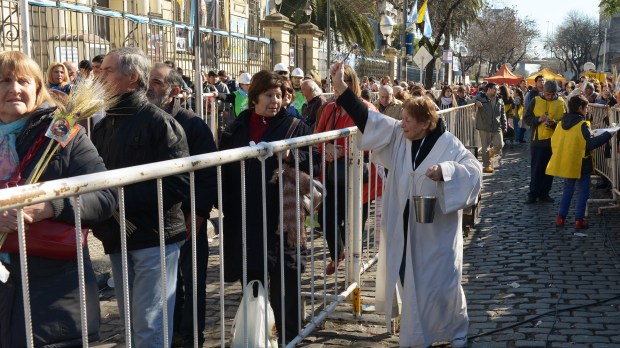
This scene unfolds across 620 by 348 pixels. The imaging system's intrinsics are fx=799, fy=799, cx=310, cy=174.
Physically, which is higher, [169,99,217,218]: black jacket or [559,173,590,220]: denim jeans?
[169,99,217,218]: black jacket

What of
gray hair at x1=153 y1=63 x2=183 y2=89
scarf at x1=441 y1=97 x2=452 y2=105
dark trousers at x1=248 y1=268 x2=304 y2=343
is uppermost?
gray hair at x1=153 y1=63 x2=183 y2=89

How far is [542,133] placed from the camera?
11555 mm

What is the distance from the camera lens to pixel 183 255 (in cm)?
528

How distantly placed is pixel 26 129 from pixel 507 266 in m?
5.65

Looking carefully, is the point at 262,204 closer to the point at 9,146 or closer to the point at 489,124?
the point at 9,146

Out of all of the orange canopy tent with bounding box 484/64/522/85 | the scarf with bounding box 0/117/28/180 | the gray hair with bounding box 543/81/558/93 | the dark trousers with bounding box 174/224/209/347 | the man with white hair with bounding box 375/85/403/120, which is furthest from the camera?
the orange canopy tent with bounding box 484/64/522/85

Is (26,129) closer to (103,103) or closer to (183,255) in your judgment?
(103,103)

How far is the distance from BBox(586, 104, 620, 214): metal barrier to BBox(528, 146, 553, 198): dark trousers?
671mm

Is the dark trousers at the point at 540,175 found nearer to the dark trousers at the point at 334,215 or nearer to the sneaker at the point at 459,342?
the dark trousers at the point at 334,215

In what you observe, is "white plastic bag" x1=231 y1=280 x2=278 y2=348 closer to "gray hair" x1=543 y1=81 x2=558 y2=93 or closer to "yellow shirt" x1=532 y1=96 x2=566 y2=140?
"yellow shirt" x1=532 y1=96 x2=566 y2=140

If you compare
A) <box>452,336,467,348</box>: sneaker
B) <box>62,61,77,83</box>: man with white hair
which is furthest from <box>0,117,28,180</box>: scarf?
<box>62,61,77,83</box>: man with white hair

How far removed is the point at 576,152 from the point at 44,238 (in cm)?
777

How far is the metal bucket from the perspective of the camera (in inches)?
190

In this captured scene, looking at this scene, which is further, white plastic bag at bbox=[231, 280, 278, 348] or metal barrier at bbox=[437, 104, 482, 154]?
metal barrier at bbox=[437, 104, 482, 154]
